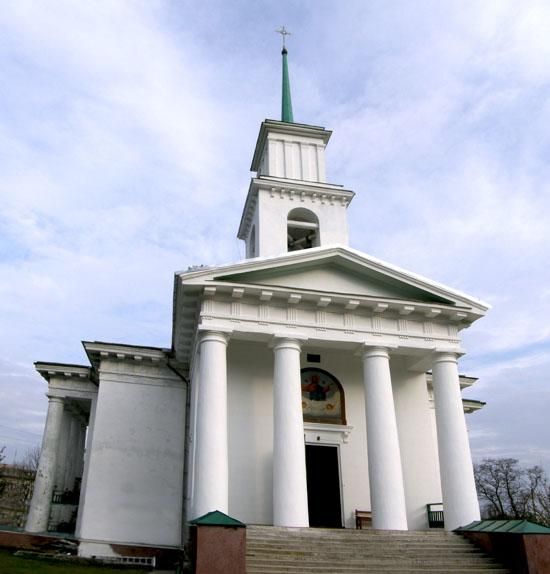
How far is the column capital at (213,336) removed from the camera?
565 inches

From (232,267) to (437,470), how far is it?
27.9 ft

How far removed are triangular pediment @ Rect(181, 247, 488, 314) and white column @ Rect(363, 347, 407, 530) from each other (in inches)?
72.4

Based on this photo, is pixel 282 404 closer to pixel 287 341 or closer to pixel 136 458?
pixel 287 341

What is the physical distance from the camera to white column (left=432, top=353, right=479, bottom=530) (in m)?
14.1

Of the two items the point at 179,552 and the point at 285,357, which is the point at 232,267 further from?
the point at 179,552

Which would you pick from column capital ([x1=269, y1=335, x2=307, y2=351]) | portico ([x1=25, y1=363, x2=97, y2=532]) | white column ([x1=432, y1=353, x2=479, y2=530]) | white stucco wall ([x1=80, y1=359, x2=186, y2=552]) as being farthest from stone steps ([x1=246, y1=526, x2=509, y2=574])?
portico ([x1=25, y1=363, x2=97, y2=532])

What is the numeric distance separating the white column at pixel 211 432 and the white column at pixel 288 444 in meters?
1.20

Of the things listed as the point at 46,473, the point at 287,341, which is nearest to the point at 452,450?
the point at 287,341

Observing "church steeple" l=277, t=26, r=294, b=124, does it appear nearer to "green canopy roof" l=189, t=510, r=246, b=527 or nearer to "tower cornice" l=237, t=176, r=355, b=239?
"tower cornice" l=237, t=176, r=355, b=239

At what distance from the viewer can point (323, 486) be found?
1619cm

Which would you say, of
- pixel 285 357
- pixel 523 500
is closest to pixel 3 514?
pixel 285 357

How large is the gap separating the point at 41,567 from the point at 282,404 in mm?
6083

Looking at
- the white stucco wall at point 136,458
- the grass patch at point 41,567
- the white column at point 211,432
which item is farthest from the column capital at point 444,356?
the grass patch at point 41,567

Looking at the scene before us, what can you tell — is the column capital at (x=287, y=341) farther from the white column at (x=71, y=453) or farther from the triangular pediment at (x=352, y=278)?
the white column at (x=71, y=453)
